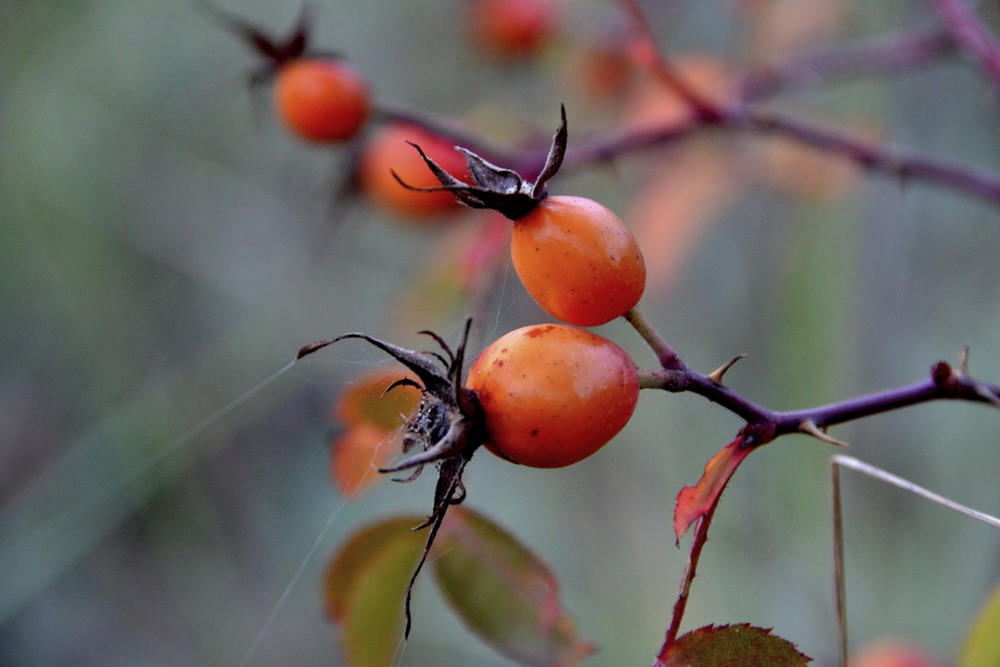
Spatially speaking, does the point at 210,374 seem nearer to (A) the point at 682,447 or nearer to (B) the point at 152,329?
(B) the point at 152,329

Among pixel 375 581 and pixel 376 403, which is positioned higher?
pixel 376 403

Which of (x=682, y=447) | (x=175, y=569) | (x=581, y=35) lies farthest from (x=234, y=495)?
(x=581, y=35)

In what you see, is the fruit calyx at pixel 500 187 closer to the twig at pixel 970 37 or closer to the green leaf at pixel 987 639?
the green leaf at pixel 987 639

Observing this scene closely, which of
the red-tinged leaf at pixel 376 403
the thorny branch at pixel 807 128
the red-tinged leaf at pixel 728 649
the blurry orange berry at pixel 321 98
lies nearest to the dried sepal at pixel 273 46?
the blurry orange berry at pixel 321 98

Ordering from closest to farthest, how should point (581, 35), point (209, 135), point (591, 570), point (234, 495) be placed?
point (581, 35)
point (591, 570)
point (234, 495)
point (209, 135)

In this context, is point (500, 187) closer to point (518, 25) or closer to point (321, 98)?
point (321, 98)

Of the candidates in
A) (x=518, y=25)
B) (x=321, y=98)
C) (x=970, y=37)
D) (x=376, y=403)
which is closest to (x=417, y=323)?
(x=321, y=98)
